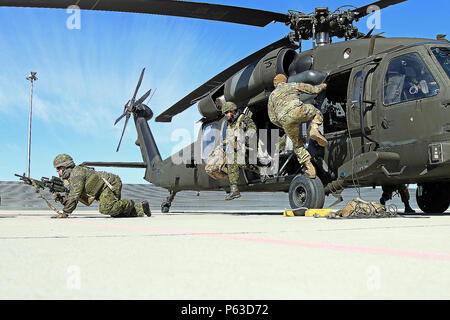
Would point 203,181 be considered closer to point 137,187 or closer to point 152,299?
point 152,299

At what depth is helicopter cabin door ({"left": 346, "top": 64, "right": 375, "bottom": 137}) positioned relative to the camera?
5.72m

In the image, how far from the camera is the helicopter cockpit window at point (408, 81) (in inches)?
207

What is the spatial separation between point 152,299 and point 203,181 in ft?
26.1

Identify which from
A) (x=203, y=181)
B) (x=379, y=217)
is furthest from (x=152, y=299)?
(x=203, y=181)

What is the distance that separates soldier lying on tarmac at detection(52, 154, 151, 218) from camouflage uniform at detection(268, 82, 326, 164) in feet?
8.24

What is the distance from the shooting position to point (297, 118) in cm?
603

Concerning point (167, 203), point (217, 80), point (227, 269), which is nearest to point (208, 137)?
point (217, 80)

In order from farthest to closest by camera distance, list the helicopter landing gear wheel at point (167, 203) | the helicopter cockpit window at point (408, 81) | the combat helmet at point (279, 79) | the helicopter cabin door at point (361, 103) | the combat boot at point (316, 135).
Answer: the helicopter landing gear wheel at point (167, 203)
the combat helmet at point (279, 79)
the combat boot at point (316, 135)
the helicopter cabin door at point (361, 103)
the helicopter cockpit window at point (408, 81)

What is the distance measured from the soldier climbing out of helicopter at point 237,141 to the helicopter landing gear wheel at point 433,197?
9.42ft

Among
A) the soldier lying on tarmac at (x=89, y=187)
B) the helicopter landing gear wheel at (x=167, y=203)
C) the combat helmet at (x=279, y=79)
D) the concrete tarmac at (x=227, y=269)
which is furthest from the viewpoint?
the helicopter landing gear wheel at (x=167, y=203)

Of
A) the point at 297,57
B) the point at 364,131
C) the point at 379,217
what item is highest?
the point at 297,57

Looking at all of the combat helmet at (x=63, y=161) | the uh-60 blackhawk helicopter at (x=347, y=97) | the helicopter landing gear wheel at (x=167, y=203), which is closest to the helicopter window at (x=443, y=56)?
the uh-60 blackhawk helicopter at (x=347, y=97)

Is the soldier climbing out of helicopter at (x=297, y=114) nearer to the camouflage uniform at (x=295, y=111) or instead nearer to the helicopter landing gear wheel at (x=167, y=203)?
the camouflage uniform at (x=295, y=111)
